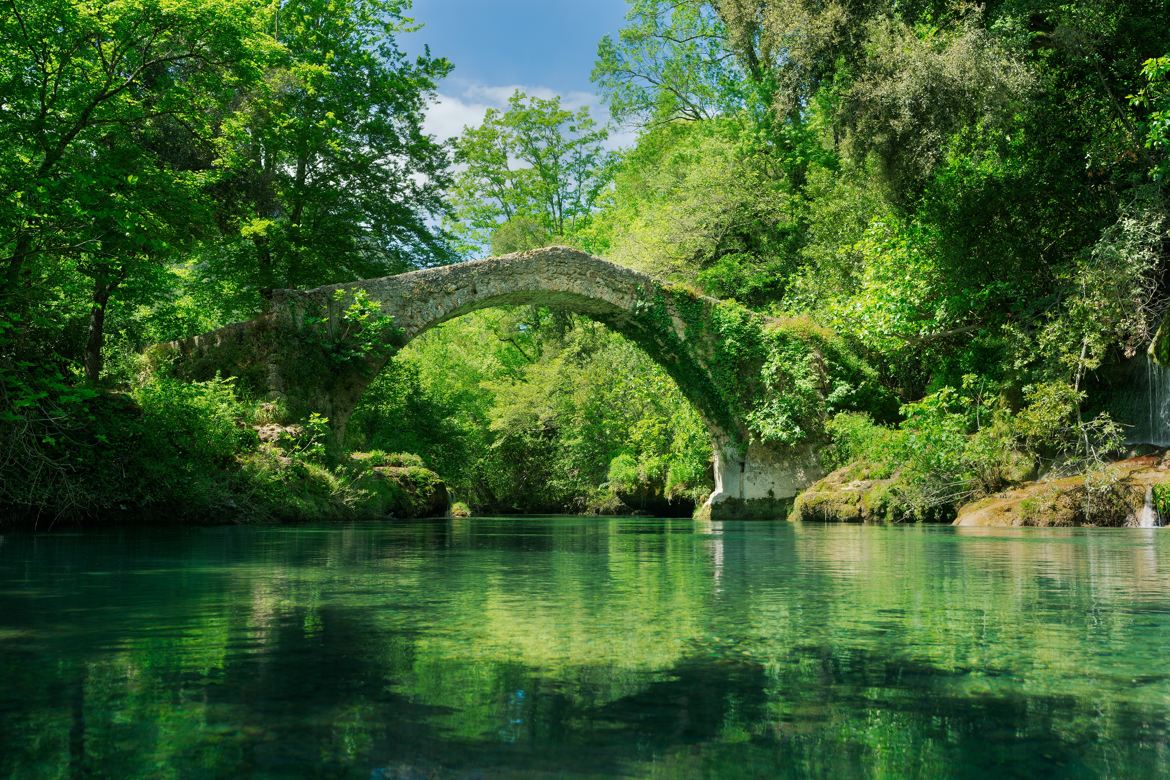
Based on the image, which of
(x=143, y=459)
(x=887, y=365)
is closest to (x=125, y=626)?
(x=143, y=459)

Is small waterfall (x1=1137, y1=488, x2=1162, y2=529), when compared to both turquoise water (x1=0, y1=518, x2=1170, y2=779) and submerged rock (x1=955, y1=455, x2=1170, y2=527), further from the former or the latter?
turquoise water (x1=0, y1=518, x2=1170, y2=779)

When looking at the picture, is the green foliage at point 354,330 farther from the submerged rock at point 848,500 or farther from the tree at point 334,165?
the submerged rock at point 848,500

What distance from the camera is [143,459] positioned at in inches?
399

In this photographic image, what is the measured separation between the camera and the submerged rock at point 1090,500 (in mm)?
10664

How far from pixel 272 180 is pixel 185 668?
738 inches

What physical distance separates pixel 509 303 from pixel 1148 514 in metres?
10.4

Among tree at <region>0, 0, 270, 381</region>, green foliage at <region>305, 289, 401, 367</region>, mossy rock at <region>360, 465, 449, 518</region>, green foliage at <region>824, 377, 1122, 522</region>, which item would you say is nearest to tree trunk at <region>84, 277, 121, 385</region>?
tree at <region>0, 0, 270, 381</region>

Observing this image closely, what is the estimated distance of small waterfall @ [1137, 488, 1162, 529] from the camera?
10305 millimetres

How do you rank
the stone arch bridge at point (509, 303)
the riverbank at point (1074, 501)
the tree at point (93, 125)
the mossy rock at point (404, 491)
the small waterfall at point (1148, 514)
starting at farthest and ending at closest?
the stone arch bridge at point (509, 303), the mossy rock at point (404, 491), the riverbank at point (1074, 501), the small waterfall at point (1148, 514), the tree at point (93, 125)

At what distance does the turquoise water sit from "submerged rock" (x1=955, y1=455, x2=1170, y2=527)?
802 centimetres

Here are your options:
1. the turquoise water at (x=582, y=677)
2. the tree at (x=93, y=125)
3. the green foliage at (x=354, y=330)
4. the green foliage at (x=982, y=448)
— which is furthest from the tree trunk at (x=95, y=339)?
the green foliage at (x=982, y=448)

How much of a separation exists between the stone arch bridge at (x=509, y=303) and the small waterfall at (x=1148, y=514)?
7.06m

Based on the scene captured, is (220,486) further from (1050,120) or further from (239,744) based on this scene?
(1050,120)

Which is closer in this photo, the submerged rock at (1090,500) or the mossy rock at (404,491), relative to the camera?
the submerged rock at (1090,500)
